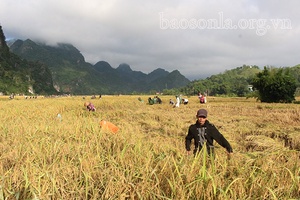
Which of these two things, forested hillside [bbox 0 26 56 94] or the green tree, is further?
forested hillside [bbox 0 26 56 94]

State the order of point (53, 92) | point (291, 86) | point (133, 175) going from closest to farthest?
point (133, 175), point (291, 86), point (53, 92)

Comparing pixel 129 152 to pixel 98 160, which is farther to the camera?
pixel 129 152

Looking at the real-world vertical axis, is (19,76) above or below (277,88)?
above

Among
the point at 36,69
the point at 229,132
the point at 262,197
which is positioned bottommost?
the point at 229,132

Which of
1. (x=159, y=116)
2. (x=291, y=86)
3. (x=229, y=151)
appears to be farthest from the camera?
(x=291, y=86)

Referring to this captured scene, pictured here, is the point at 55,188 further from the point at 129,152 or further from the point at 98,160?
the point at 129,152

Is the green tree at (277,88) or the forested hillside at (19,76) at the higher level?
the forested hillside at (19,76)

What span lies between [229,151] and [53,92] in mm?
184626

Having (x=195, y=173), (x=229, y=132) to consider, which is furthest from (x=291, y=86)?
(x=195, y=173)

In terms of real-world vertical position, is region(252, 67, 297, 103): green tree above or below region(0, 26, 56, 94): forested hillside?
below

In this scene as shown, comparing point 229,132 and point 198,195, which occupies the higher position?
point 198,195

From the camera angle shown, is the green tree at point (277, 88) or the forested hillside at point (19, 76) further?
the forested hillside at point (19, 76)

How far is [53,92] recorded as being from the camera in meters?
175

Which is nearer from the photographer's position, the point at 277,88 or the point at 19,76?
the point at 277,88
